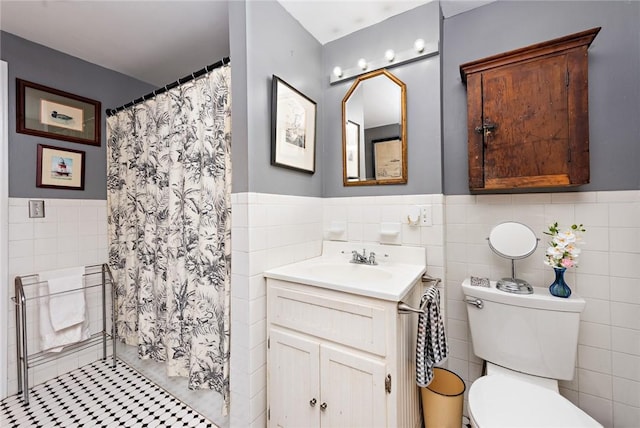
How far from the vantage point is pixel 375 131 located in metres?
1.78

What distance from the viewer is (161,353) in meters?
1.88

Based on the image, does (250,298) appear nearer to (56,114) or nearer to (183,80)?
(183,80)

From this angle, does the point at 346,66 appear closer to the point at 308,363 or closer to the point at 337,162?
the point at 337,162

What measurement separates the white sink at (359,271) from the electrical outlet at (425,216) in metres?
0.16

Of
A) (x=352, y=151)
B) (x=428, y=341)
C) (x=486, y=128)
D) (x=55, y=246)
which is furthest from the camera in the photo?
(x=55, y=246)

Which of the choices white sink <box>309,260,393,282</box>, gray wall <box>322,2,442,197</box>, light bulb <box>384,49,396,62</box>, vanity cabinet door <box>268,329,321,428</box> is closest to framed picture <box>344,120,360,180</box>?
gray wall <box>322,2,442,197</box>

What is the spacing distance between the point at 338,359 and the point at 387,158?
121 centimetres

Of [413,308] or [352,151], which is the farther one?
[352,151]

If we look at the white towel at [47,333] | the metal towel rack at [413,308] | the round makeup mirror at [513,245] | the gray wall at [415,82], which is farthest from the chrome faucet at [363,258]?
the white towel at [47,333]

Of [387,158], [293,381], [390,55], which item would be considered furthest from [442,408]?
[390,55]

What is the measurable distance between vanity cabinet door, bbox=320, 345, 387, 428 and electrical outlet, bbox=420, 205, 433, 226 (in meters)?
0.86

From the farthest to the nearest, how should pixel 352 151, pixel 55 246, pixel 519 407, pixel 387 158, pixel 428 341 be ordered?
pixel 55 246
pixel 352 151
pixel 387 158
pixel 428 341
pixel 519 407

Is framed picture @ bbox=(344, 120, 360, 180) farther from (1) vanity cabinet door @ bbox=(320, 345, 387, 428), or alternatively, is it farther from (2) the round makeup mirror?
(1) vanity cabinet door @ bbox=(320, 345, 387, 428)

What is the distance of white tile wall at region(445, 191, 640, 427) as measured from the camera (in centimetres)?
126
